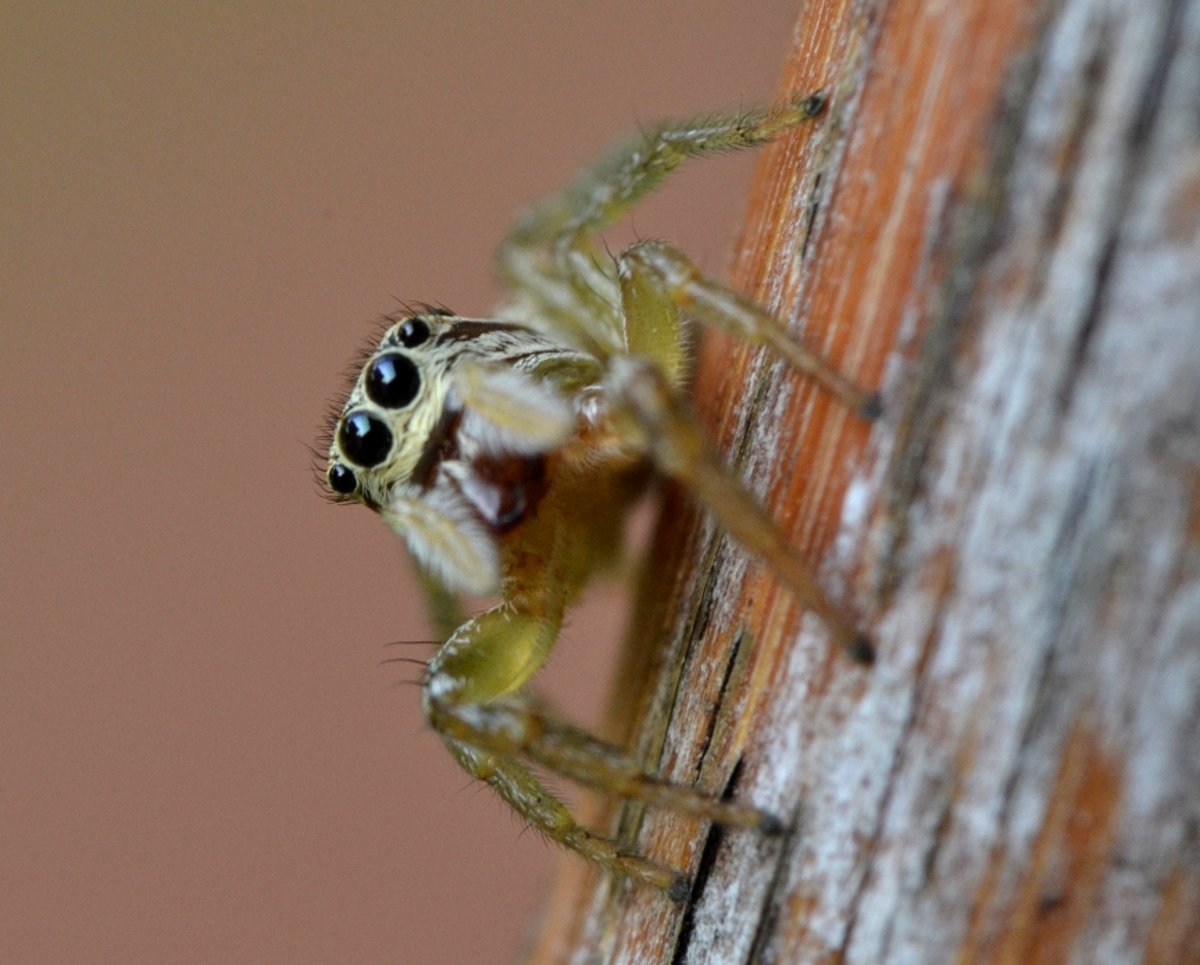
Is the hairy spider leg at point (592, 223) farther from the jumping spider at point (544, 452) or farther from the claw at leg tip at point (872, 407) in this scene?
the claw at leg tip at point (872, 407)

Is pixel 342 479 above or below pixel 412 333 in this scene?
below

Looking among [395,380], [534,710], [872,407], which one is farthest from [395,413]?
[872,407]

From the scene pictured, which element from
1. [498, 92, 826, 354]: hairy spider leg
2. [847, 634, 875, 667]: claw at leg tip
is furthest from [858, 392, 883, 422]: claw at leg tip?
[498, 92, 826, 354]: hairy spider leg

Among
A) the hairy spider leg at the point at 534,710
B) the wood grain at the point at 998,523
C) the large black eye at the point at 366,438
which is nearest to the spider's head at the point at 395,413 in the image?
the large black eye at the point at 366,438

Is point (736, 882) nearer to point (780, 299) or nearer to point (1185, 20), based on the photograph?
point (780, 299)

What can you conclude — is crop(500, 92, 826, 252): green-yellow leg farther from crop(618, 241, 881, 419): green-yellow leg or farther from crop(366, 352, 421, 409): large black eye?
crop(366, 352, 421, 409): large black eye

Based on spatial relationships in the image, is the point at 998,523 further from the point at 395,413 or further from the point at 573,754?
the point at 395,413
